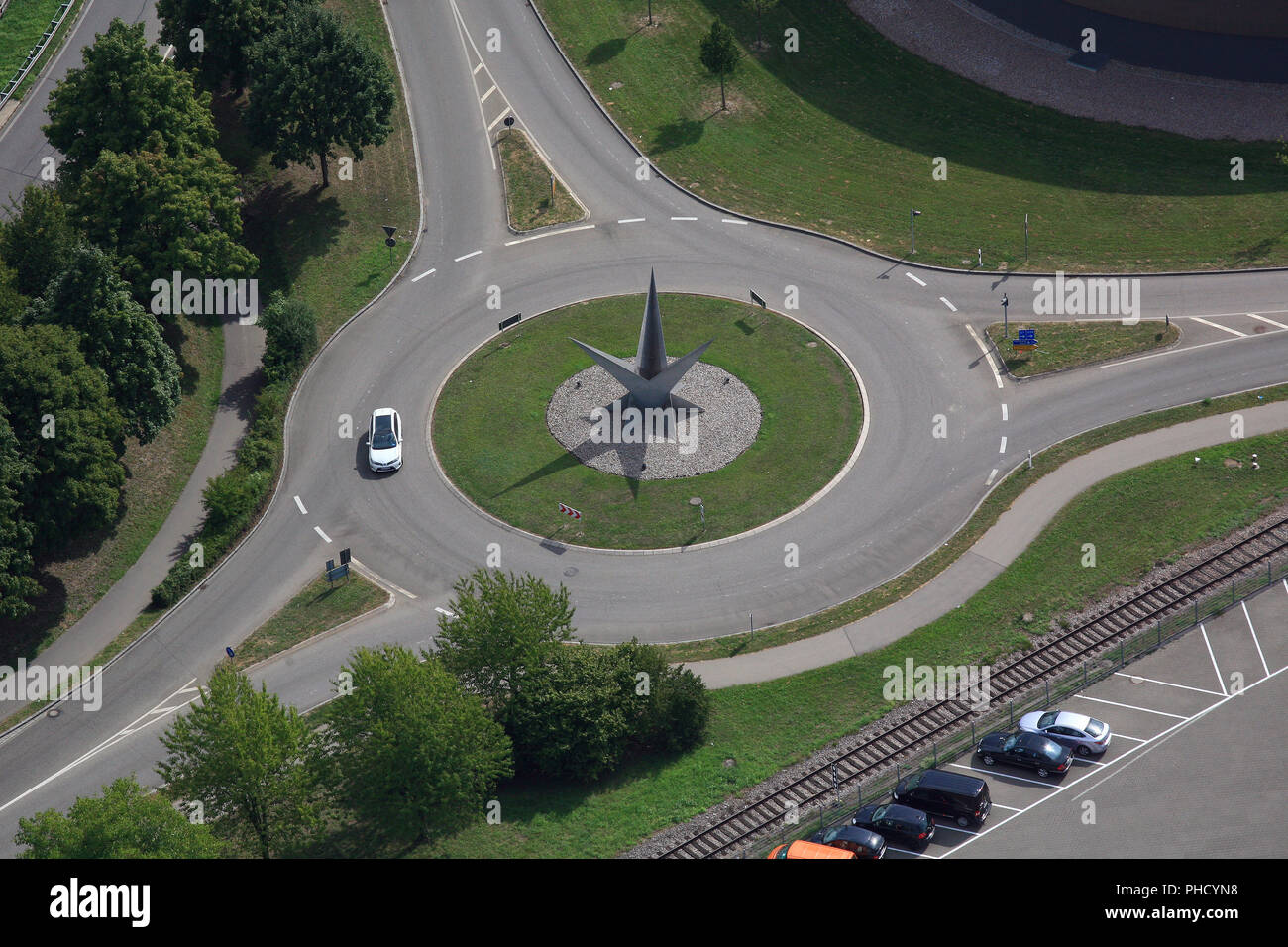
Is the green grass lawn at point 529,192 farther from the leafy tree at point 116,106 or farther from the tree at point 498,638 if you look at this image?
the tree at point 498,638

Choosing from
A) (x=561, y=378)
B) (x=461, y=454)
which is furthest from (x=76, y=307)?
(x=561, y=378)

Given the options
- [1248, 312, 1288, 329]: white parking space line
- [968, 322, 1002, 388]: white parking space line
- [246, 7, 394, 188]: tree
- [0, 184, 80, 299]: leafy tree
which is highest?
[246, 7, 394, 188]: tree

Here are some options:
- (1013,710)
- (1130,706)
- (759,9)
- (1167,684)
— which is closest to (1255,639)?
(1167,684)

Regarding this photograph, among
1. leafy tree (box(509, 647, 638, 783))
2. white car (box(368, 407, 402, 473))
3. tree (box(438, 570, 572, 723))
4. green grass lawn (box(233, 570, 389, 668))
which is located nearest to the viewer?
leafy tree (box(509, 647, 638, 783))

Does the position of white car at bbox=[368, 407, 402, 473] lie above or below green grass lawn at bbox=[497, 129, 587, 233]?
below

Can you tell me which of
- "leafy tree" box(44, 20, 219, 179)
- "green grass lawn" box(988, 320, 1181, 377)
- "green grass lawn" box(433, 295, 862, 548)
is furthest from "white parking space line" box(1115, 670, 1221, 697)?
"leafy tree" box(44, 20, 219, 179)

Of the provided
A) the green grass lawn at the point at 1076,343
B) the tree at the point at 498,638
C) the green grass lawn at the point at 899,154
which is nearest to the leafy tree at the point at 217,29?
the green grass lawn at the point at 899,154

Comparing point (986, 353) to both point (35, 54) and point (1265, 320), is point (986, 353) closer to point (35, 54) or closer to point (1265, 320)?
point (1265, 320)

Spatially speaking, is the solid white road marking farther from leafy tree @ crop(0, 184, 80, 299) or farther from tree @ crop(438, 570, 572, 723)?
tree @ crop(438, 570, 572, 723)
